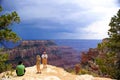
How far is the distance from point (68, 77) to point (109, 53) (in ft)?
32.9

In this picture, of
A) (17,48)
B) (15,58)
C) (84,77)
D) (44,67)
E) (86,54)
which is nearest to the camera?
(84,77)

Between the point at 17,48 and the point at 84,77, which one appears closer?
the point at 84,77

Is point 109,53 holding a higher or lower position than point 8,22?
lower

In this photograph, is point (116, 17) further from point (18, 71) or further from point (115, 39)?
point (18, 71)

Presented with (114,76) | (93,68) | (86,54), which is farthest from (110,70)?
(86,54)

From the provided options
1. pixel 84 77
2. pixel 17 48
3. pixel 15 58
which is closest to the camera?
pixel 84 77

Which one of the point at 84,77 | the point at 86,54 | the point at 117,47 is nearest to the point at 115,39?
the point at 117,47

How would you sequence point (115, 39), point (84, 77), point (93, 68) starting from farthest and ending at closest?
point (93, 68) → point (115, 39) → point (84, 77)

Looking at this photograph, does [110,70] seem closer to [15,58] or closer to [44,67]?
[44,67]

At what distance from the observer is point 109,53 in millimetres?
43000

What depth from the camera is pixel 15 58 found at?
181750 mm

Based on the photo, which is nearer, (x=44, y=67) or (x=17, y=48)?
(x=44, y=67)

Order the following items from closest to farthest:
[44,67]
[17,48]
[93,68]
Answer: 1. [44,67]
2. [93,68]
3. [17,48]

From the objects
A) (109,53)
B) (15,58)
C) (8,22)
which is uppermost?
(8,22)
